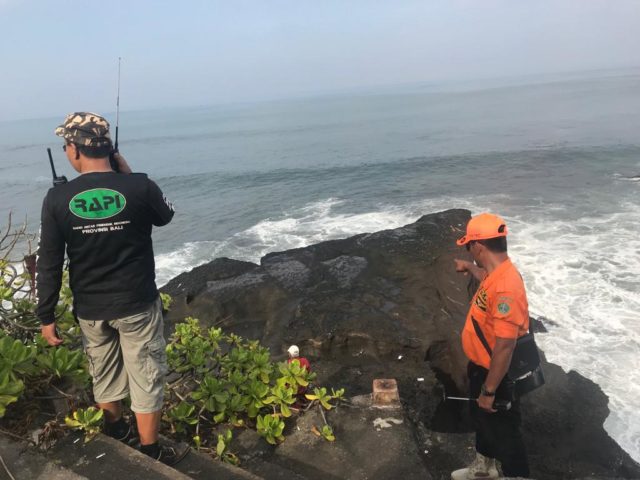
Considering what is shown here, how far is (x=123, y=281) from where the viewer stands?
9.35 ft

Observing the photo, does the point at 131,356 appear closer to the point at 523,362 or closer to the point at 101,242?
the point at 101,242

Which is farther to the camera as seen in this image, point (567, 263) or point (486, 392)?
point (567, 263)

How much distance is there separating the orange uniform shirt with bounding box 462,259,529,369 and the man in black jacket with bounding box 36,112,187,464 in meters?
2.32

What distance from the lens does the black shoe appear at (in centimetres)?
311

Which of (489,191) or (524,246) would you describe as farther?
(489,191)

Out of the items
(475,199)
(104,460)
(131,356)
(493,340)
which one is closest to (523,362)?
(493,340)

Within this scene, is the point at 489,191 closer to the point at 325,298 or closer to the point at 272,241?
the point at 272,241

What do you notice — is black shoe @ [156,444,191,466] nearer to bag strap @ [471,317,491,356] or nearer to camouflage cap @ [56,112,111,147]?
camouflage cap @ [56,112,111,147]

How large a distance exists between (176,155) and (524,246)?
36.0 m

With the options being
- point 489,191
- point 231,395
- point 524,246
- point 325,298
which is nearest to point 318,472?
point 231,395

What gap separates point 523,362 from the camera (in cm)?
337

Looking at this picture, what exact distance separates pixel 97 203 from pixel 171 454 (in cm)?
183

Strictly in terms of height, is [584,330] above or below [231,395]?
below

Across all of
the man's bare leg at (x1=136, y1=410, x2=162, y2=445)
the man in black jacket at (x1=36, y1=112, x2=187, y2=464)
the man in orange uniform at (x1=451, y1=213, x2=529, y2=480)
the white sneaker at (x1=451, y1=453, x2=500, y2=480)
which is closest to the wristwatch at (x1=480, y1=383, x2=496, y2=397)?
the man in orange uniform at (x1=451, y1=213, x2=529, y2=480)
